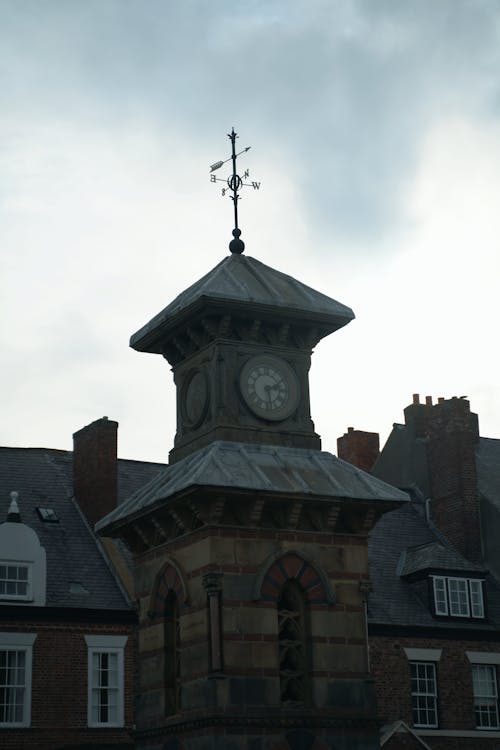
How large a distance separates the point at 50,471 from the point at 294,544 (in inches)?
742

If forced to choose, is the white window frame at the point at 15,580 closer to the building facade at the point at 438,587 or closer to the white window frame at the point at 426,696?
the building facade at the point at 438,587

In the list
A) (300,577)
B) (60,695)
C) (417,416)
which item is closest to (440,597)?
(417,416)

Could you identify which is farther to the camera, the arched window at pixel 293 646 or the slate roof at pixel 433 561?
the slate roof at pixel 433 561

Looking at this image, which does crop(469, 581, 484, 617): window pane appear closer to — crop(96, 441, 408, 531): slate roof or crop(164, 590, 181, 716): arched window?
crop(96, 441, 408, 531): slate roof

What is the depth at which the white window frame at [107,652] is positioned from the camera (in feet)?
109

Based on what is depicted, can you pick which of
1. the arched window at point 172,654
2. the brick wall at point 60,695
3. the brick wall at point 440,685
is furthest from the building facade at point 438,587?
the arched window at point 172,654

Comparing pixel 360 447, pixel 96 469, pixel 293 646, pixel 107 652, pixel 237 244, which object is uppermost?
pixel 360 447

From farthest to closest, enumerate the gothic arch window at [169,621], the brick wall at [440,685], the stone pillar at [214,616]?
the brick wall at [440,685] < the gothic arch window at [169,621] < the stone pillar at [214,616]

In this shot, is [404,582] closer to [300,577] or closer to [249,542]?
[300,577]

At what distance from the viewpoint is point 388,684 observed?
35.8 meters

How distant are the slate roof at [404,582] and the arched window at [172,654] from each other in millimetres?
14864

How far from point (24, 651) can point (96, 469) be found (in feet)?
20.1

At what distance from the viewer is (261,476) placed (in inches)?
831

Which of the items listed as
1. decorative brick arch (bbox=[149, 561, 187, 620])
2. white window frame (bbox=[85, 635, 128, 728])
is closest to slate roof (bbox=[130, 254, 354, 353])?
decorative brick arch (bbox=[149, 561, 187, 620])
